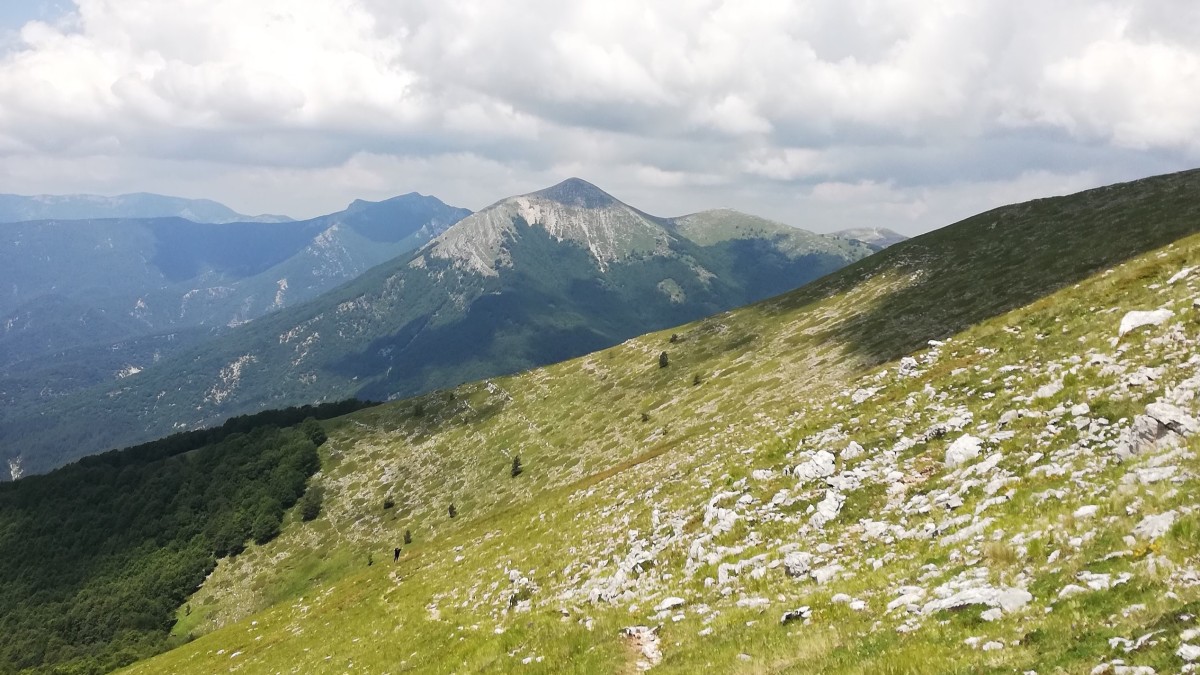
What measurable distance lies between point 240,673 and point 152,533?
158922 mm

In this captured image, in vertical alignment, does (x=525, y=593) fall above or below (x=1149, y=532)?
below

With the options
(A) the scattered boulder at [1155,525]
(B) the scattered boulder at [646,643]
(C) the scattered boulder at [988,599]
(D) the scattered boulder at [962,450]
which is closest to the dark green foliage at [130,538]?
(B) the scattered boulder at [646,643]

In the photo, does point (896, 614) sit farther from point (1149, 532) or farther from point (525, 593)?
point (525, 593)

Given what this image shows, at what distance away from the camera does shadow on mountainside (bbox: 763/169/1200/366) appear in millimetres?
78062

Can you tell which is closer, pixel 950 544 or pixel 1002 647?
pixel 1002 647

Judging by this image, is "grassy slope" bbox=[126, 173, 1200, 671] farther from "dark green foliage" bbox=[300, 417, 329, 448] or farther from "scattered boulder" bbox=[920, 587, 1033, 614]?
"dark green foliage" bbox=[300, 417, 329, 448]

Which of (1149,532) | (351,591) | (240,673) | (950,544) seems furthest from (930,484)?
(351,591)

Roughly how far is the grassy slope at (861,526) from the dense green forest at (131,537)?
84855mm

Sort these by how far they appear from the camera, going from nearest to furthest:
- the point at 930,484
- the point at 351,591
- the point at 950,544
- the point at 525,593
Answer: the point at 950,544 < the point at 930,484 < the point at 525,593 < the point at 351,591

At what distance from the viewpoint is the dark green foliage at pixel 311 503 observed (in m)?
146

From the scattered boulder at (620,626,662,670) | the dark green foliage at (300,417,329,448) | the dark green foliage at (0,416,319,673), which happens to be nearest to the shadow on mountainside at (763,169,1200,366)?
the scattered boulder at (620,626,662,670)

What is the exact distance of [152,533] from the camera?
16588cm

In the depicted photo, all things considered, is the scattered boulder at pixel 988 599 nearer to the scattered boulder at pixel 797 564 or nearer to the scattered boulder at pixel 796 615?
the scattered boulder at pixel 796 615

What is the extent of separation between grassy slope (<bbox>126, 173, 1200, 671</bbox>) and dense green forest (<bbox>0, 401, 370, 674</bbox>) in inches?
3341
